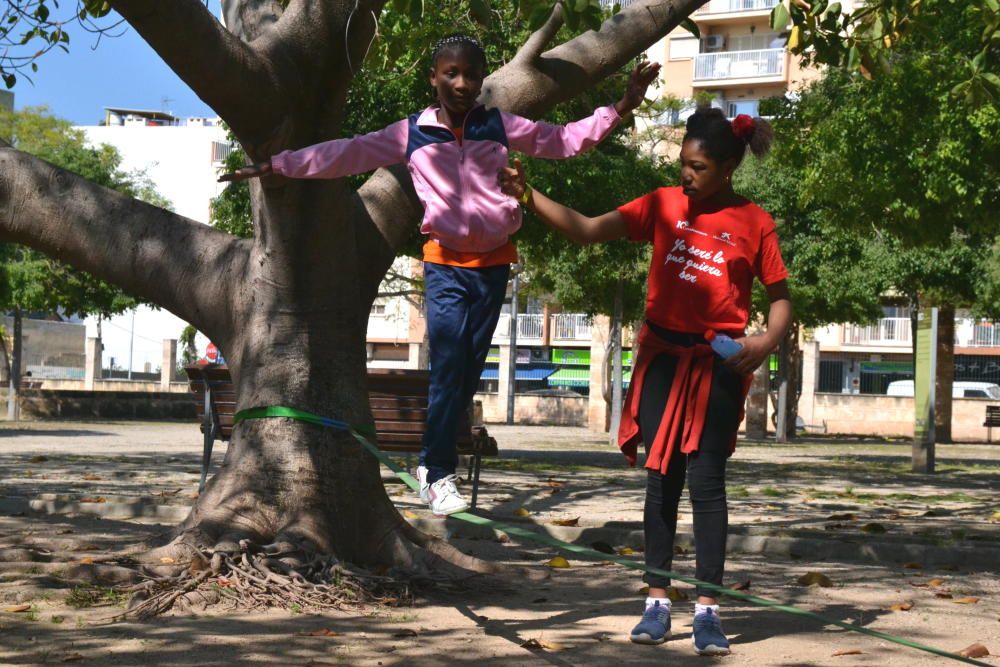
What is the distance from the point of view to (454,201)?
4914mm

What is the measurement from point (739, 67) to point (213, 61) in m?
54.2

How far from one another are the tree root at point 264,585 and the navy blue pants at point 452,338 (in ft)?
2.83

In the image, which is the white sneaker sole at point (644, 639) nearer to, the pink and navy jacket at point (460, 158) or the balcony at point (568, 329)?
the pink and navy jacket at point (460, 158)

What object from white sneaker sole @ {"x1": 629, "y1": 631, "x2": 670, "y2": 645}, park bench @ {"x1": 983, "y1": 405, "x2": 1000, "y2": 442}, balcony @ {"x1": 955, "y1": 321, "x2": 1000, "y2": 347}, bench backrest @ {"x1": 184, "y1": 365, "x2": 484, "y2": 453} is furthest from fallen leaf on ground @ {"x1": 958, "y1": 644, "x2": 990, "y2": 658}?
balcony @ {"x1": 955, "y1": 321, "x2": 1000, "y2": 347}

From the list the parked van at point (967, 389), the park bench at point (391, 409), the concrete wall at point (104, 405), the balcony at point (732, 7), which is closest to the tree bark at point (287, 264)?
the park bench at point (391, 409)

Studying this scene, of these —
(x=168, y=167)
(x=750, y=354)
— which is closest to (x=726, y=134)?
(x=750, y=354)

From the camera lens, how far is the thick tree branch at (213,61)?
212 inches

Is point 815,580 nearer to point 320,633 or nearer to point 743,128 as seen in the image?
point 743,128

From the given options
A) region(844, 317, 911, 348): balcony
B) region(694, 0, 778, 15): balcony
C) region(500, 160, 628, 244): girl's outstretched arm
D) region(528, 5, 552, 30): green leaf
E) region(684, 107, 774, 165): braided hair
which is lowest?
region(500, 160, 628, 244): girl's outstretched arm

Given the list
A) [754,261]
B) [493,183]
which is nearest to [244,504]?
[493,183]

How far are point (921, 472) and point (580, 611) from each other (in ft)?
44.2

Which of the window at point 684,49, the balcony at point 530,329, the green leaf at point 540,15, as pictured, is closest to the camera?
the green leaf at point 540,15

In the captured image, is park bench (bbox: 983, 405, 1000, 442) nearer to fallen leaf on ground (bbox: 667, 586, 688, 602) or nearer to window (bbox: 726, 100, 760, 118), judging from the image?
window (bbox: 726, 100, 760, 118)

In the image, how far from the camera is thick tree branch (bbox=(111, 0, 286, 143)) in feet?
17.7
